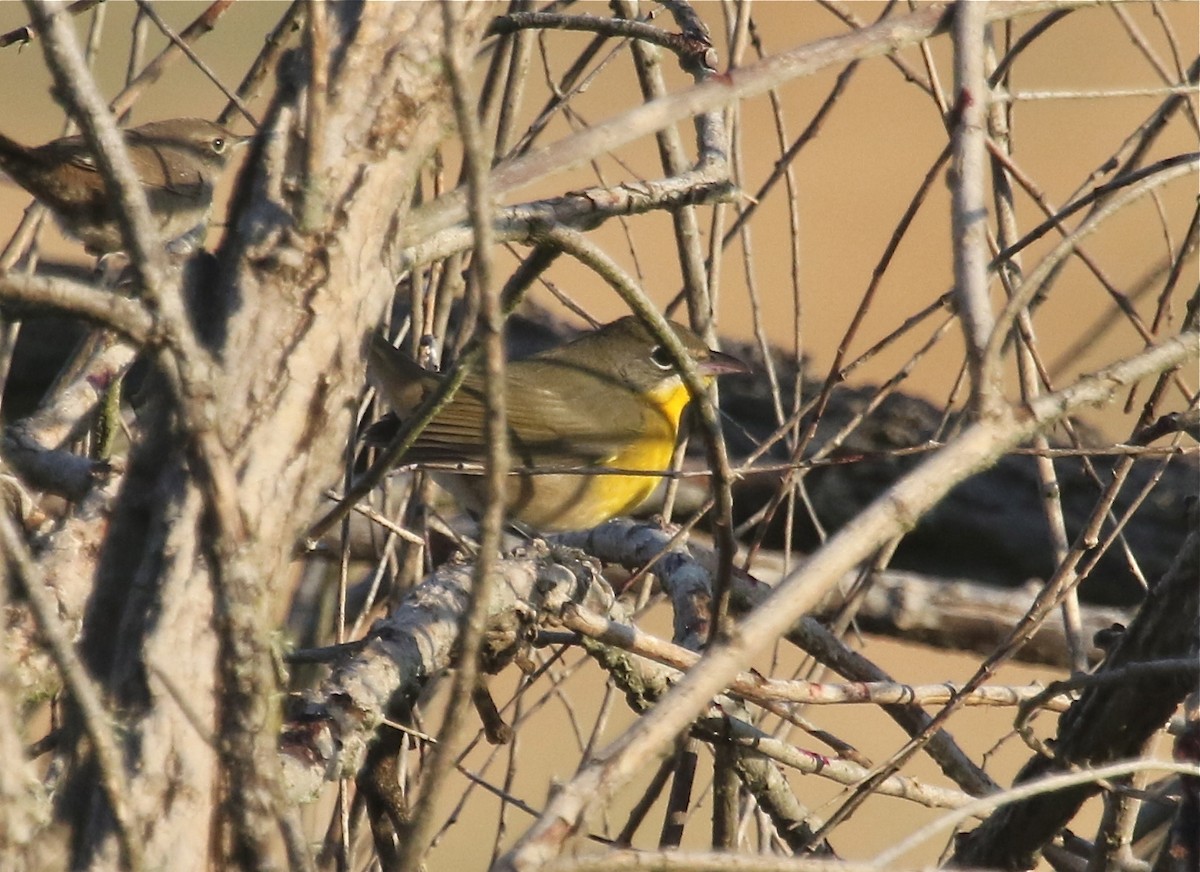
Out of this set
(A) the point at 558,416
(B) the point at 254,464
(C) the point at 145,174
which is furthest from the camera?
(A) the point at 558,416

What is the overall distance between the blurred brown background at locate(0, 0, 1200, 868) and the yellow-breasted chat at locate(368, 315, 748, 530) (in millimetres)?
2646

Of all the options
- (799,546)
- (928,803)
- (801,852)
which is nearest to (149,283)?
(801,852)

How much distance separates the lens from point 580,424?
6.52 meters

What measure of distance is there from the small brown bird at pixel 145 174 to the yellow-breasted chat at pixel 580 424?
1.45 metres

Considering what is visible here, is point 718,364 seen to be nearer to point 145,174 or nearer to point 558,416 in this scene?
point 558,416

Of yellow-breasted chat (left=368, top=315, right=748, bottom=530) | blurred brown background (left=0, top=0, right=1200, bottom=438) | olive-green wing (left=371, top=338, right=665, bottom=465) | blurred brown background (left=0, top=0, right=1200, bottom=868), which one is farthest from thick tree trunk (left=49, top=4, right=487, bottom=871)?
blurred brown background (left=0, top=0, right=1200, bottom=438)

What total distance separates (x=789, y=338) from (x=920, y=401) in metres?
6.09

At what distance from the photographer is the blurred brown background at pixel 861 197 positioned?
9.59 meters

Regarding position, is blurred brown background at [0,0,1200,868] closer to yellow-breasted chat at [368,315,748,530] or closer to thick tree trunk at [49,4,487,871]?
yellow-breasted chat at [368,315,748,530]

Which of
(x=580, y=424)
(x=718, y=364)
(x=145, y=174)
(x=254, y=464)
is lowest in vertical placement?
(x=254, y=464)

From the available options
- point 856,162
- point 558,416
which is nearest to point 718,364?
point 558,416

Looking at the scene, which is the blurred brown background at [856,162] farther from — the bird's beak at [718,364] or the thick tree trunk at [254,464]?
the thick tree trunk at [254,464]

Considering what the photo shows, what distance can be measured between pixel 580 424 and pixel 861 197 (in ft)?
30.4

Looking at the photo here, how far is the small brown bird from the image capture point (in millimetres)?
4816
